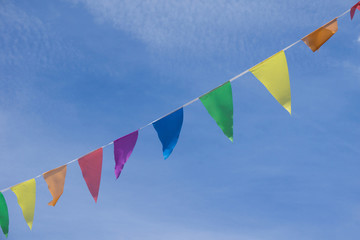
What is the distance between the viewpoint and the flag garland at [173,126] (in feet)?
12.4

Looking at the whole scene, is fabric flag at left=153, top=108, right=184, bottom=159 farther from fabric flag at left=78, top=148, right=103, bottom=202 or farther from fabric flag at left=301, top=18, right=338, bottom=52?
fabric flag at left=301, top=18, right=338, bottom=52

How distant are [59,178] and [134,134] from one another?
1.00m

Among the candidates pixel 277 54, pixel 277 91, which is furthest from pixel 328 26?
pixel 277 91

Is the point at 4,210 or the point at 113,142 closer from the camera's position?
the point at 113,142

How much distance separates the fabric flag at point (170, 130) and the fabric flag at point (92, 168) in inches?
30.8

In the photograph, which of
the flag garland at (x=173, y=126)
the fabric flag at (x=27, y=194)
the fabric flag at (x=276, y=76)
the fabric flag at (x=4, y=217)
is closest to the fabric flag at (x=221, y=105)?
the flag garland at (x=173, y=126)

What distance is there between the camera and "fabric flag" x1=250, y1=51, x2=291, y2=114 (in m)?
3.66

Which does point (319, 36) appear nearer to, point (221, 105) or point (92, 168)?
point (221, 105)

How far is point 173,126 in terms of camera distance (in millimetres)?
4141

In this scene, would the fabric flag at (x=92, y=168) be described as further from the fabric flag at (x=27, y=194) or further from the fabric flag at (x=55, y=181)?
the fabric flag at (x=27, y=194)

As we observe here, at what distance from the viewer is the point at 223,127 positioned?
385cm

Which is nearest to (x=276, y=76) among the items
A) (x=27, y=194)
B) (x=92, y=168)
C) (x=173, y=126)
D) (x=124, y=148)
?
(x=173, y=126)

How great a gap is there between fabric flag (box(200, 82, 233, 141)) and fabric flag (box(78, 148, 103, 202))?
4.35 feet

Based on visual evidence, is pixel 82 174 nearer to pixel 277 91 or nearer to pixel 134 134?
pixel 134 134
